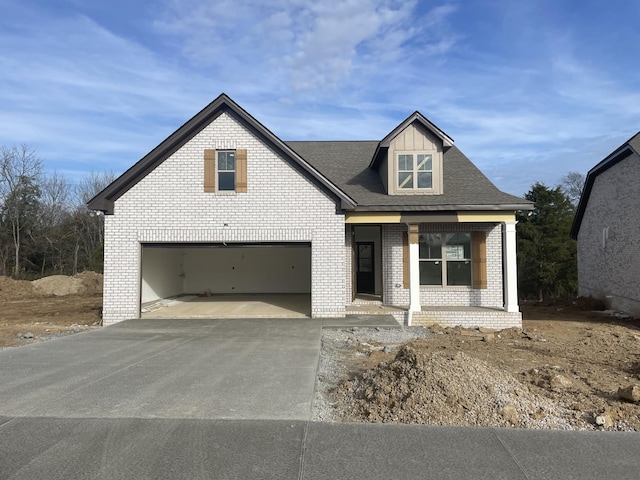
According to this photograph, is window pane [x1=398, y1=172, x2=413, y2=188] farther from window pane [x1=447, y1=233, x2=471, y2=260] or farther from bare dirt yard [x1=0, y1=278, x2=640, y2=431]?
bare dirt yard [x1=0, y1=278, x2=640, y2=431]

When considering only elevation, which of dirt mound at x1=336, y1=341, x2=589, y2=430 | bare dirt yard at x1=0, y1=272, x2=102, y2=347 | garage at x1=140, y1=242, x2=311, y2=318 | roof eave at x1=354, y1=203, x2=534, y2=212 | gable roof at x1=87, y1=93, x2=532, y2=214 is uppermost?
gable roof at x1=87, y1=93, x2=532, y2=214

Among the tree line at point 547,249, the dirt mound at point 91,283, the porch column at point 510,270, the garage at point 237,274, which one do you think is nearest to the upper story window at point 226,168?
the garage at point 237,274

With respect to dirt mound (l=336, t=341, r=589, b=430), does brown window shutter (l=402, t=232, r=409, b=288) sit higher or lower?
higher

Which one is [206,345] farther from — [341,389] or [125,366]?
[341,389]

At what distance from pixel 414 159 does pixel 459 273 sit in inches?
155

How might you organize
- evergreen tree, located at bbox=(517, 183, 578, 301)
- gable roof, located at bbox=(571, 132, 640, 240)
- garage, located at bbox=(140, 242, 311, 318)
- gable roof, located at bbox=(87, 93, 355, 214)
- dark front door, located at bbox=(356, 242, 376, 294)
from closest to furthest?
gable roof, located at bbox=(87, 93, 355, 214)
gable roof, located at bbox=(571, 132, 640, 240)
dark front door, located at bbox=(356, 242, 376, 294)
garage, located at bbox=(140, 242, 311, 318)
evergreen tree, located at bbox=(517, 183, 578, 301)

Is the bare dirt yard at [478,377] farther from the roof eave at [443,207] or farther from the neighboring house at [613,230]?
the neighboring house at [613,230]

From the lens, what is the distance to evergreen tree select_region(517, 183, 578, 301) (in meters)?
28.4

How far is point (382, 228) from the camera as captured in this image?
47.5ft

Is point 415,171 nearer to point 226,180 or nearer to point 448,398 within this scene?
point 226,180

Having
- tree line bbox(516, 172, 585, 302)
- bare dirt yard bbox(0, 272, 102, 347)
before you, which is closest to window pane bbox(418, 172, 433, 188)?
bare dirt yard bbox(0, 272, 102, 347)

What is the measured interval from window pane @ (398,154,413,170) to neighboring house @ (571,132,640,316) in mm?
7443

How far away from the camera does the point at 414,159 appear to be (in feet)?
46.3

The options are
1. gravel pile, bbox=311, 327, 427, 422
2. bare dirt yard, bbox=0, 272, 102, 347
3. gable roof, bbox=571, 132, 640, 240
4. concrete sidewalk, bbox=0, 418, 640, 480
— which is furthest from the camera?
gable roof, bbox=571, 132, 640, 240
